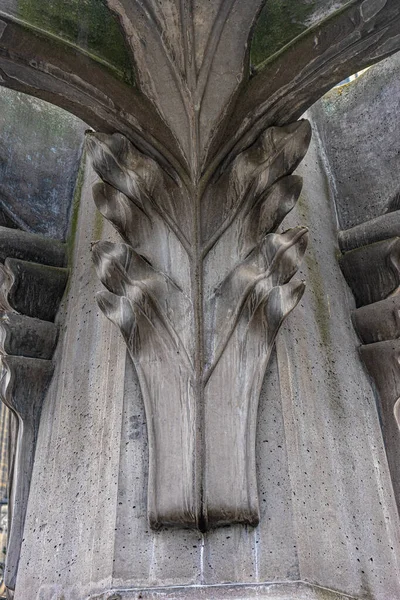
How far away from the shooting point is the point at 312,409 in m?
1.95

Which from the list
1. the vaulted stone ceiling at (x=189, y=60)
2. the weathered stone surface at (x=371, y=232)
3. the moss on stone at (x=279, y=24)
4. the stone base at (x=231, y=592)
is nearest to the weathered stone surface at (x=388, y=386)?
the weathered stone surface at (x=371, y=232)

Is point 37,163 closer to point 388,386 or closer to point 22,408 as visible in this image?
point 22,408

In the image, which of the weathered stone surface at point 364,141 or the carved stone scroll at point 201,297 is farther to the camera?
the weathered stone surface at point 364,141

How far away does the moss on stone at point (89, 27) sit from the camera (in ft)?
6.37

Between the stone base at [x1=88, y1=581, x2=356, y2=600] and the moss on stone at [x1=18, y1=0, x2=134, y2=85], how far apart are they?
1.35m

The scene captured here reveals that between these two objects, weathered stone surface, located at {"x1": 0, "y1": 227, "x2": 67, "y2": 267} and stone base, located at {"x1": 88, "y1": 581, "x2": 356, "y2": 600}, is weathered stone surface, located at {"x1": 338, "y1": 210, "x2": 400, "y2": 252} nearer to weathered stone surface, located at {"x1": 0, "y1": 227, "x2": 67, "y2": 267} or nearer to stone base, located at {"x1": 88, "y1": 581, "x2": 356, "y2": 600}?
weathered stone surface, located at {"x1": 0, "y1": 227, "x2": 67, "y2": 267}

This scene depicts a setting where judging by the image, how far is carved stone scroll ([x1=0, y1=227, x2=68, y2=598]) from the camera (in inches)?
82.8

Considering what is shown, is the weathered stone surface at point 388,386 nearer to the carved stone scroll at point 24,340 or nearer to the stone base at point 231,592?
the stone base at point 231,592

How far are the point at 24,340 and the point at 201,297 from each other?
64 centimetres

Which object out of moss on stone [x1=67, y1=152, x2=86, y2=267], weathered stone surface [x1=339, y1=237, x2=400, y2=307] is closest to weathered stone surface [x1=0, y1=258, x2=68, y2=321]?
moss on stone [x1=67, y1=152, x2=86, y2=267]

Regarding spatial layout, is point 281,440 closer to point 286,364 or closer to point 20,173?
point 286,364

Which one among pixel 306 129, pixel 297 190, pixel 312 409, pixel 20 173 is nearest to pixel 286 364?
pixel 312 409

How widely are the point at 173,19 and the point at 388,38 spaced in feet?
1.96

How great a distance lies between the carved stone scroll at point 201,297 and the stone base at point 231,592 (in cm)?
16
